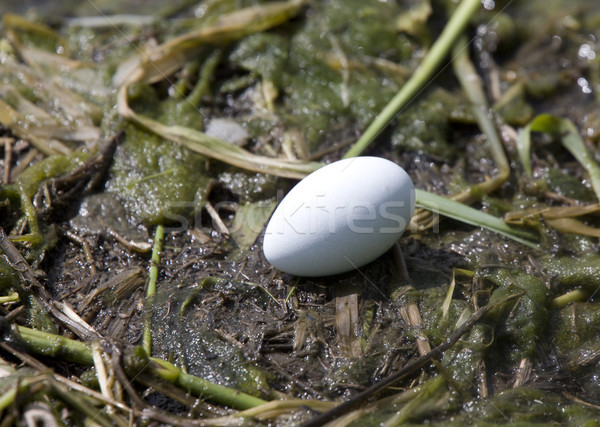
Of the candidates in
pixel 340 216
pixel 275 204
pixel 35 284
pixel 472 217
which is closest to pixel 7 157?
pixel 35 284

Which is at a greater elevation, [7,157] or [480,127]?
[7,157]

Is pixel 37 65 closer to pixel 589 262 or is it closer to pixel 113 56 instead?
pixel 113 56

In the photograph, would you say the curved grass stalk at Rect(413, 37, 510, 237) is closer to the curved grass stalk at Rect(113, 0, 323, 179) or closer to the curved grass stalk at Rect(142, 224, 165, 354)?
the curved grass stalk at Rect(113, 0, 323, 179)

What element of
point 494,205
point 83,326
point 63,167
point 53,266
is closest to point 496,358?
point 494,205

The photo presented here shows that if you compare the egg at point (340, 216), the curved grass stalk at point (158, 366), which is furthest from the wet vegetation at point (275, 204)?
the egg at point (340, 216)

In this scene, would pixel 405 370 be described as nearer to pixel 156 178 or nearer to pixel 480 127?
pixel 156 178
